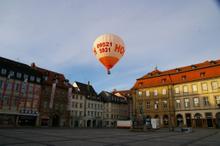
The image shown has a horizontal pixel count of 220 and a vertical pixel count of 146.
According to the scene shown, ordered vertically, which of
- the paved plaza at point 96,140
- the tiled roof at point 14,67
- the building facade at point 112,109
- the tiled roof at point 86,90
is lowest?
the paved plaza at point 96,140

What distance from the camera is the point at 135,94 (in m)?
57.2

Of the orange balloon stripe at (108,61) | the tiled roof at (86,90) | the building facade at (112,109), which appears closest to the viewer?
the orange balloon stripe at (108,61)

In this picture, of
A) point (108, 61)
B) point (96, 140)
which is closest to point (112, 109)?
point (108, 61)

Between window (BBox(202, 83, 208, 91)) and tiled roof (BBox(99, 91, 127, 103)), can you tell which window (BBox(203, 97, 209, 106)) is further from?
tiled roof (BBox(99, 91, 127, 103))

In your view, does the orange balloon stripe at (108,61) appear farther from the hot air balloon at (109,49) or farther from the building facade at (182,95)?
the building facade at (182,95)

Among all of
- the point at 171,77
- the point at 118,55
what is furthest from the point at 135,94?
the point at 118,55

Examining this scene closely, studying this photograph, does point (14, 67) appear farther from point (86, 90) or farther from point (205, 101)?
point (205, 101)

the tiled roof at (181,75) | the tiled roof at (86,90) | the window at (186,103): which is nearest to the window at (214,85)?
the tiled roof at (181,75)

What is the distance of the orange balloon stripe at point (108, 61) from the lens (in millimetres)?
20695

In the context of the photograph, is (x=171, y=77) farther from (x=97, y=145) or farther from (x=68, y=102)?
(x=97, y=145)

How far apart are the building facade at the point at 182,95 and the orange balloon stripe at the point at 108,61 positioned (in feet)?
102

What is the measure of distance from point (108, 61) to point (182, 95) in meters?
33.1

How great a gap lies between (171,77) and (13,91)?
3721 cm

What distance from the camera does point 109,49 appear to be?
2019cm
